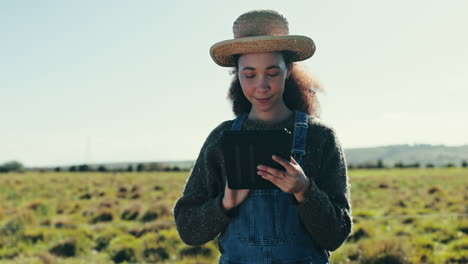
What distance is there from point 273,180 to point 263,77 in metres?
0.61

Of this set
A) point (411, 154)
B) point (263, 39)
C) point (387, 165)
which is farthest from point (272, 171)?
point (411, 154)

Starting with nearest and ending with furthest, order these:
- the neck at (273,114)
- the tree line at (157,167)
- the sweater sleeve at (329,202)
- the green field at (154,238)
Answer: the sweater sleeve at (329,202)
the neck at (273,114)
the green field at (154,238)
the tree line at (157,167)

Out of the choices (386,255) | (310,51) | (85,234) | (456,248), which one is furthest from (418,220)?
(310,51)

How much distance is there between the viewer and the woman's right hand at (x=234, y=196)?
2371mm

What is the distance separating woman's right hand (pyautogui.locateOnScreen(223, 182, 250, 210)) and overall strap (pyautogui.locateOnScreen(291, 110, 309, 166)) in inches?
11.0

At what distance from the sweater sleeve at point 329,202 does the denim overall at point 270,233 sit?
66 mm

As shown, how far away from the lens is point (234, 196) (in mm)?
2385

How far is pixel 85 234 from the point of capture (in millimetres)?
10422

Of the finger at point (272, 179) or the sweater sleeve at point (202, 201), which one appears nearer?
the finger at point (272, 179)

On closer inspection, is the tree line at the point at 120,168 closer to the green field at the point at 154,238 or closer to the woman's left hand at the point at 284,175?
the green field at the point at 154,238

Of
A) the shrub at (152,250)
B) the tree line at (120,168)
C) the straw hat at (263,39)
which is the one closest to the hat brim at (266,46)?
the straw hat at (263,39)

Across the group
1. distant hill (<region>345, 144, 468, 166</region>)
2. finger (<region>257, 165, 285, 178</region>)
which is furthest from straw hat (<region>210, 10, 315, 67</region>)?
distant hill (<region>345, 144, 468, 166</region>)

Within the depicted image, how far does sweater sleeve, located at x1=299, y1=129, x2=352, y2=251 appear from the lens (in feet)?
7.54

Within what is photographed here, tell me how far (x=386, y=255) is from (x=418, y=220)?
15.4 ft
